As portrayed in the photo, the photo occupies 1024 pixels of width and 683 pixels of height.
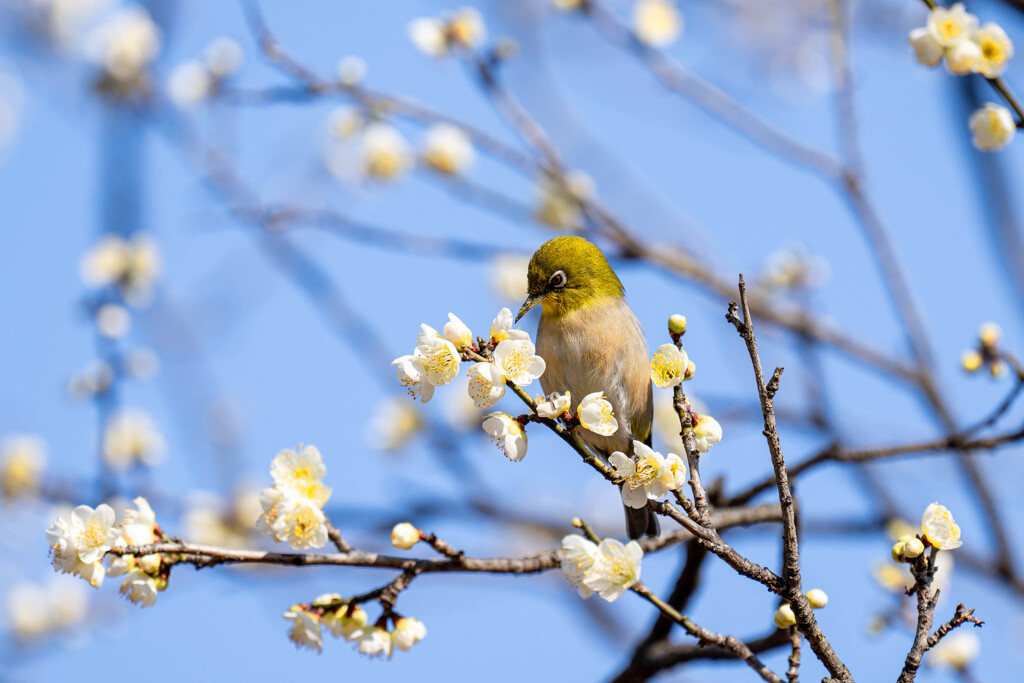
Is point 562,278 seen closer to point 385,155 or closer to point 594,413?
point 594,413

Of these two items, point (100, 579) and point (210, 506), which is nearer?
point (100, 579)

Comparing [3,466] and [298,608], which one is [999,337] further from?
[3,466]

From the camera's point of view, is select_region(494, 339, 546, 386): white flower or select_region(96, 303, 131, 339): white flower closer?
select_region(494, 339, 546, 386): white flower

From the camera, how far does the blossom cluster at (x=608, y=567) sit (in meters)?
1.90

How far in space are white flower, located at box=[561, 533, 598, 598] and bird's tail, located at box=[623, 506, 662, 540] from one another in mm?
1495

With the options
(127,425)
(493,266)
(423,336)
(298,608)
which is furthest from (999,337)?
(127,425)

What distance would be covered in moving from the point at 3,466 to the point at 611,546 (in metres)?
5.33

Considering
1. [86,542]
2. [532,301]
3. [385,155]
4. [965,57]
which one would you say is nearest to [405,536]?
[86,542]

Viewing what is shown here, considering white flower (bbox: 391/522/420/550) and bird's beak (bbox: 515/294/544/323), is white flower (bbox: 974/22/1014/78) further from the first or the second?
white flower (bbox: 391/522/420/550)

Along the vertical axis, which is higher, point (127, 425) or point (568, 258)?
point (127, 425)

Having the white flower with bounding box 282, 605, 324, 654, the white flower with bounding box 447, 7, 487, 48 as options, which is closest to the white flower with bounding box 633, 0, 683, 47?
the white flower with bounding box 447, 7, 487, 48

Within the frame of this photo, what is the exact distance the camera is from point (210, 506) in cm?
559

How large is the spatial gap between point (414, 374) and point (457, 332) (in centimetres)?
14

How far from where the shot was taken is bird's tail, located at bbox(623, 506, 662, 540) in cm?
346
